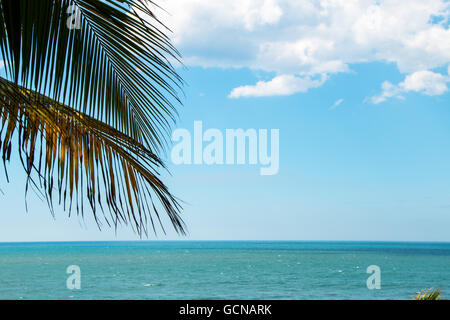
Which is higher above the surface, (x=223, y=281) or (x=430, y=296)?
(x=430, y=296)

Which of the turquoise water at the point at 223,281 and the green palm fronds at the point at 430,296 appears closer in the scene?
the green palm fronds at the point at 430,296

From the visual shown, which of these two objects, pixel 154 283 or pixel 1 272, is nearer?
pixel 154 283

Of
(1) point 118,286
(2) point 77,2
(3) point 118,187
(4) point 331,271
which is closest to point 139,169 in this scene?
(3) point 118,187

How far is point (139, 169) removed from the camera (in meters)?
2.10

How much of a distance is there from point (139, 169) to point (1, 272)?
63241 millimetres

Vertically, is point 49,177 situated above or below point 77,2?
below

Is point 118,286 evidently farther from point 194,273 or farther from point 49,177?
point 49,177

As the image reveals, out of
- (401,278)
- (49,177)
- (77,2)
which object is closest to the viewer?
(77,2)

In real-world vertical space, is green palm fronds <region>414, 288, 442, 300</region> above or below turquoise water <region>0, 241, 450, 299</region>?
above

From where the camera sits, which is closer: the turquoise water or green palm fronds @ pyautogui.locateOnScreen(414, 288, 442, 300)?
green palm fronds @ pyautogui.locateOnScreen(414, 288, 442, 300)

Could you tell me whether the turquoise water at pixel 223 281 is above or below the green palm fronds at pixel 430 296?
below

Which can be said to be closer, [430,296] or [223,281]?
[430,296]
